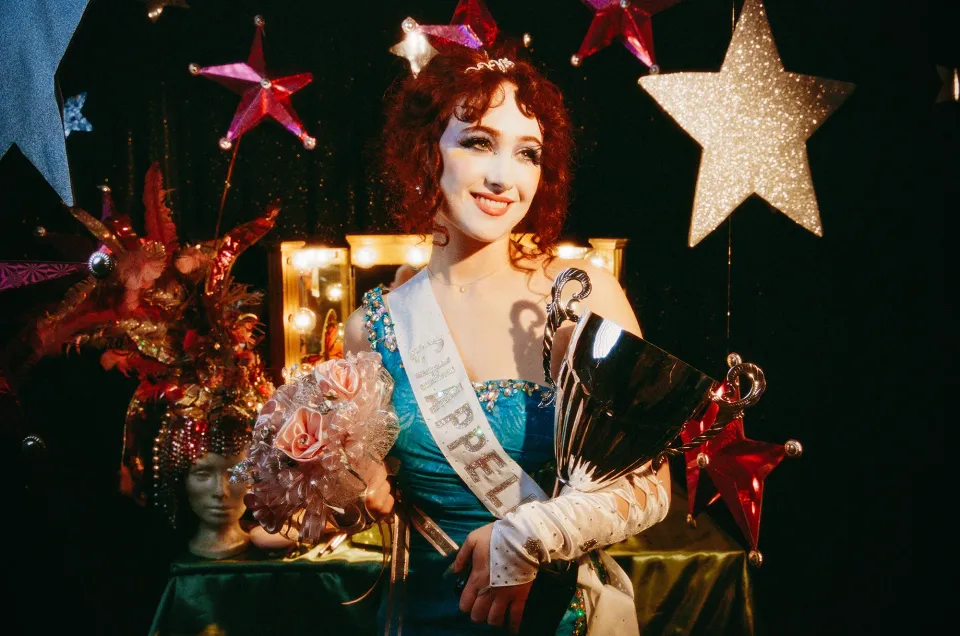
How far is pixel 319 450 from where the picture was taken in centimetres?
105

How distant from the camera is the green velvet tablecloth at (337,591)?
70.0 inches

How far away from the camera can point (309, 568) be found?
180 centimetres

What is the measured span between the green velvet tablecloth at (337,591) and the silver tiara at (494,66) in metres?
1.29

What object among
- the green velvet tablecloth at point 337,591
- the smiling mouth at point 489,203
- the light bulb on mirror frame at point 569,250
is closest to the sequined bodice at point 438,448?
the smiling mouth at point 489,203

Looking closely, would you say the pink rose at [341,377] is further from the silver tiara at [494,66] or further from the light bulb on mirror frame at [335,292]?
the light bulb on mirror frame at [335,292]

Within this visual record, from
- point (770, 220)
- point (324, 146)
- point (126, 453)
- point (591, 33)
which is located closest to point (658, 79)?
point (591, 33)

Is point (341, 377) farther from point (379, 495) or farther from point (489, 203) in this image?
point (489, 203)

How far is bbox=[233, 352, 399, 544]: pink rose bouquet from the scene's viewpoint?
107 centimetres

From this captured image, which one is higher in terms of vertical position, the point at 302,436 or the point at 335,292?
the point at 335,292

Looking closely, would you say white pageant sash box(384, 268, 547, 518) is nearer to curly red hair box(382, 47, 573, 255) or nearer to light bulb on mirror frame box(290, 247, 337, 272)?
curly red hair box(382, 47, 573, 255)

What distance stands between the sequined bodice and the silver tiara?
0.53 m

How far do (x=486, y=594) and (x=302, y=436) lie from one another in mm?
399

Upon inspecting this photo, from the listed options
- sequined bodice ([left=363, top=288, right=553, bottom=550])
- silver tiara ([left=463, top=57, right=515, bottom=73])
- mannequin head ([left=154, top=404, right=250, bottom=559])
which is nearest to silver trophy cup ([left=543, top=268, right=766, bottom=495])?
sequined bodice ([left=363, top=288, right=553, bottom=550])

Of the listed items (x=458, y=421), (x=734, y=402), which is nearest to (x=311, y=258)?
(x=458, y=421)
